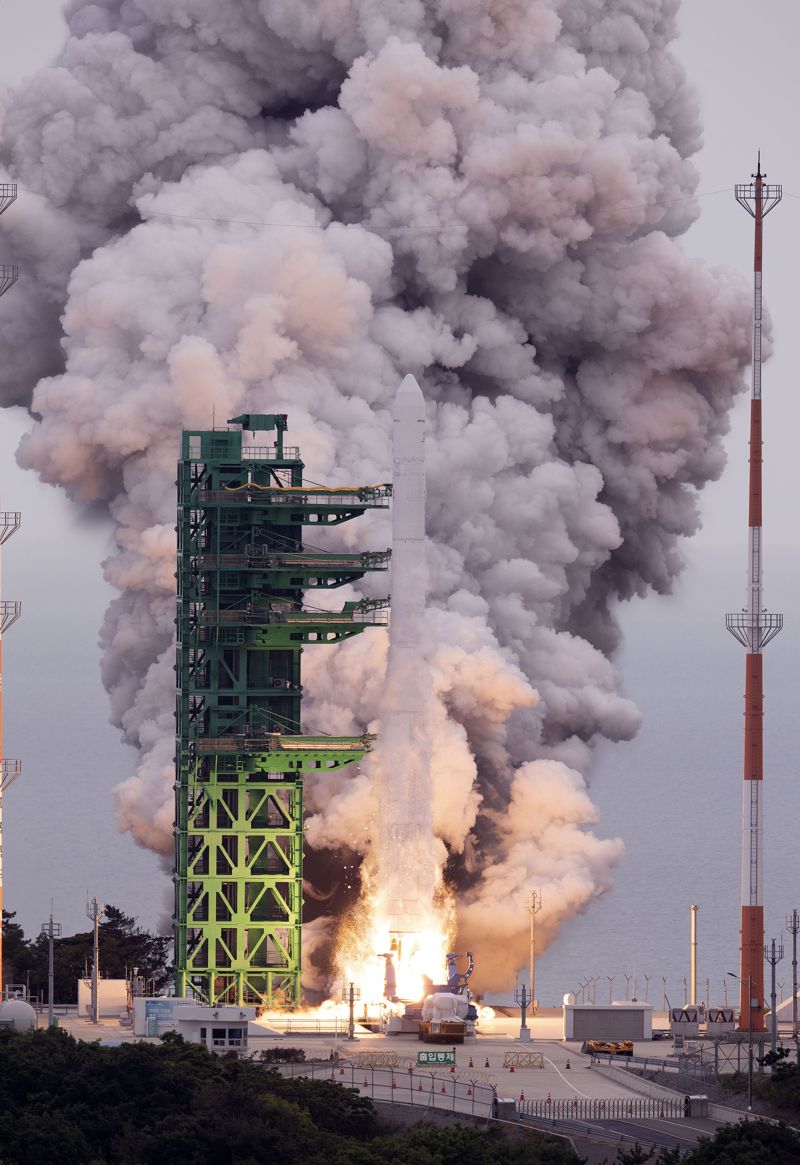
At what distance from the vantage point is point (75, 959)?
358 ft

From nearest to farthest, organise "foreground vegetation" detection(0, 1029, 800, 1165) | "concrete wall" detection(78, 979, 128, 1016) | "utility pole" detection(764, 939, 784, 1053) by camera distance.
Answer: "foreground vegetation" detection(0, 1029, 800, 1165) → "utility pole" detection(764, 939, 784, 1053) → "concrete wall" detection(78, 979, 128, 1016)

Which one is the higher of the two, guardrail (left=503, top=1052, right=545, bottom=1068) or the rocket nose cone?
the rocket nose cone

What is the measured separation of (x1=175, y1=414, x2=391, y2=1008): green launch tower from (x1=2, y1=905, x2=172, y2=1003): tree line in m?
7.27

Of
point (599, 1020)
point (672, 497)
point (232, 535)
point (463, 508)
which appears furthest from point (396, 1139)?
point (672, 497)

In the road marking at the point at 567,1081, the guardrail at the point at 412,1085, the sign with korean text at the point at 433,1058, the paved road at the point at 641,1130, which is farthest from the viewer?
the sign with korean text at the point at 433,1058

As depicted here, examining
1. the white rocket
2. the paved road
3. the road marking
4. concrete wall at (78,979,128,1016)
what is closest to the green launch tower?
the white rocket

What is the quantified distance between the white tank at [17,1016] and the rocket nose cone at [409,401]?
18.5 m

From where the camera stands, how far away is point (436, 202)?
110250 millimetres

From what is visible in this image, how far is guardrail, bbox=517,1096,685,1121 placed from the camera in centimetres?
8106

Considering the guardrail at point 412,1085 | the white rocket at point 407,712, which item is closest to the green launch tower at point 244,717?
the white rocket at point 407,712

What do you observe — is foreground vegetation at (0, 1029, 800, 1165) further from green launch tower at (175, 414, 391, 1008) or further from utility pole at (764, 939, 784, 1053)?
green launch tower at (175, 414, 391, 1008)

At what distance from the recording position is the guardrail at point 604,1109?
266ft

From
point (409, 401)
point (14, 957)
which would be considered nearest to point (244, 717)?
point (409, 401)

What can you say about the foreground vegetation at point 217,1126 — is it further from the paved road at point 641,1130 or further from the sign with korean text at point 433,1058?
the sign with korean text at point 433,1058
